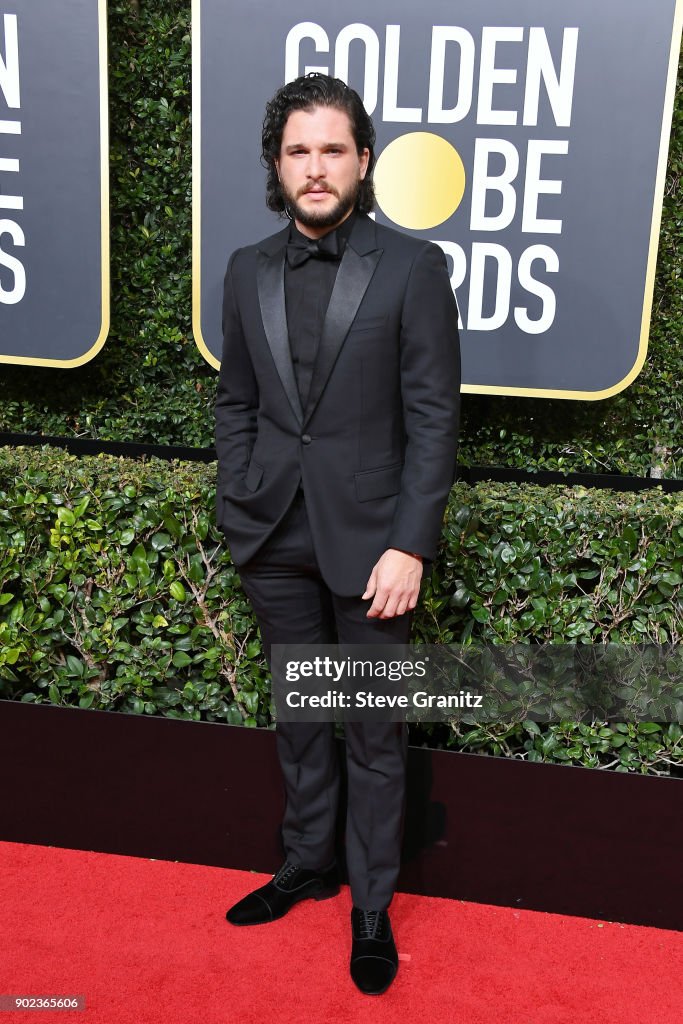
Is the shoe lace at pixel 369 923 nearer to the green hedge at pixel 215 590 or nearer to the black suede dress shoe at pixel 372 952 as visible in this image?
the black suede dress shoe at pixel 372 952

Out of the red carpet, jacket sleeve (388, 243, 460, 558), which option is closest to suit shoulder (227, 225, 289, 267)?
jacket sleeve (388, 243, 460, 558)

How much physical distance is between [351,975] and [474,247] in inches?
92.6

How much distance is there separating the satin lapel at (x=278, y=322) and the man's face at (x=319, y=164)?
0.50 ft

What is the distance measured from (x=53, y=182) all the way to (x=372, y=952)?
285 cm

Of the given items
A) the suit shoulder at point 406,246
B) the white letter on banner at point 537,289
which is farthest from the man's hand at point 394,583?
the white letter on banner at point 537,289

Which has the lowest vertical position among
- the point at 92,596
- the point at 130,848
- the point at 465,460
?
the point at 130,848

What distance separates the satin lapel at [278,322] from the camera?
207 cm

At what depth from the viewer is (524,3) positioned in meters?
2.91

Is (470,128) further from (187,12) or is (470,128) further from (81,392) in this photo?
(81,392)

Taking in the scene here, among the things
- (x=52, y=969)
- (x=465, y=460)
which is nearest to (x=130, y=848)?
(x=52, y=969)

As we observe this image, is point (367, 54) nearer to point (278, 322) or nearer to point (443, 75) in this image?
point (443, 75)

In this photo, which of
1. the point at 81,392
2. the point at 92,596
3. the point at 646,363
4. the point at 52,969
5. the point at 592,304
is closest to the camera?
the point at 52,969

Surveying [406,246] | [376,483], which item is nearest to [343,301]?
[406,246]

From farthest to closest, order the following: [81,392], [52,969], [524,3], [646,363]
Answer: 1. [81,392]
2. [646,363]
3. [524,3]
4. [52,969]
